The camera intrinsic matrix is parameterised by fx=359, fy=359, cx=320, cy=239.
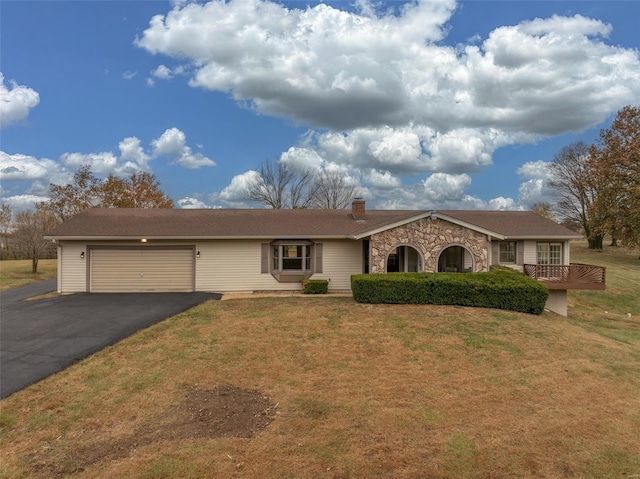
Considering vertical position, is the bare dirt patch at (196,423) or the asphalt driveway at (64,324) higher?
the asphalt driveway at (64,324)

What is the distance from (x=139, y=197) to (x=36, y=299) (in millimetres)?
20679

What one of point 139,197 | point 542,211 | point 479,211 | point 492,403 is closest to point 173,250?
point 492,403

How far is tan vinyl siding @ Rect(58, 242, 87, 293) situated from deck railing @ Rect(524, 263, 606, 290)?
771 inches

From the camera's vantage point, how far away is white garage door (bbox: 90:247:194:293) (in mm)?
15789

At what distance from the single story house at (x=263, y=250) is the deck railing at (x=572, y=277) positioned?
1.83 ft

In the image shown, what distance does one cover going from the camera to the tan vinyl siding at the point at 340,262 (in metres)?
16.4

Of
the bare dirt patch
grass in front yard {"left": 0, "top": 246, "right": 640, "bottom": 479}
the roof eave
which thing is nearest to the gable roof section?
the roof eave

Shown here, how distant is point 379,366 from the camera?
7758 millimetres

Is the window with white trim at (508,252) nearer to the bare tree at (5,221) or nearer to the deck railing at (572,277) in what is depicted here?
the deck railing at (572,277)

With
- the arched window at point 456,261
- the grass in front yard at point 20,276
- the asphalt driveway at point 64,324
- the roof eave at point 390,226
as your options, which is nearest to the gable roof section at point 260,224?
the roof eave at point 390,226

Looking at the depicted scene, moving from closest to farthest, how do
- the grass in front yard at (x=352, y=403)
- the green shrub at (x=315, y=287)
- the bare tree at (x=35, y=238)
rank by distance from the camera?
the grass in front yard at (x=352, y=403) < the green shrub at (x=315, y=287) < the bare tree at (x=35, y=238)

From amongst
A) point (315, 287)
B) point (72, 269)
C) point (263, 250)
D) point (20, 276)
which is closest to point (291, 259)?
point (263, 250)

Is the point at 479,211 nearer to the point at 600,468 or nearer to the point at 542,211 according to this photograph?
the point at 600,468

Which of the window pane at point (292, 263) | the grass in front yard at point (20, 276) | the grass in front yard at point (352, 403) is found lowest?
the grass in front yard at point (352, 403)
